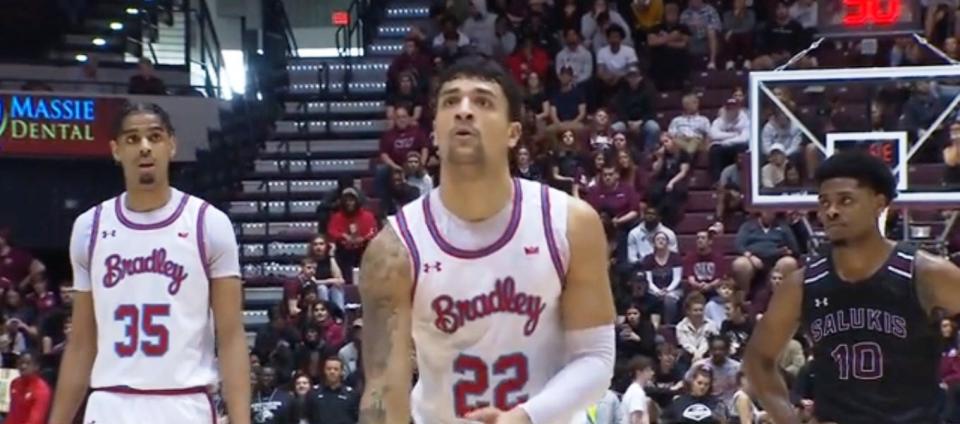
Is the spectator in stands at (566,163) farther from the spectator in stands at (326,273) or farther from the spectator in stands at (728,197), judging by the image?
the spectator in stands at (326,273)

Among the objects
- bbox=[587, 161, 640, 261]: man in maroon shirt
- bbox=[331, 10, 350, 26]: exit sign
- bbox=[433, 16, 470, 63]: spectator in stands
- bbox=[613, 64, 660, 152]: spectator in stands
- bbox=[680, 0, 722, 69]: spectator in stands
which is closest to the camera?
bbox=[587, 161, 640, 261]: man in maroon shirt

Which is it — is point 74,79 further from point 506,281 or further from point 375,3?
point 506,281

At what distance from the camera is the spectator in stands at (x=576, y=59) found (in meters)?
21.0

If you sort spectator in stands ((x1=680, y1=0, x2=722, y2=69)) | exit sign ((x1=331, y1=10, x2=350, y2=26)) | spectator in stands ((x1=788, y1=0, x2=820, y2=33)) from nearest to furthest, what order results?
1. spectator in stands ((x1=788, y1=0, x2=820, y2=33))
2. spectator in stands ((x1=680, y1=0, x2=722, y2=69))
3. exit sign ((x1=331, y1=10, x2=350, y2=26))

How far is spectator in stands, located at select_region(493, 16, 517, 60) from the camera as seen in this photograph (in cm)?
2197

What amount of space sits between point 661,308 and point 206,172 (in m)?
7.53

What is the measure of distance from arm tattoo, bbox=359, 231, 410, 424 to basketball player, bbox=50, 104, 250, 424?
1.90 metres

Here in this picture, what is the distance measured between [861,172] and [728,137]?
40.8ft

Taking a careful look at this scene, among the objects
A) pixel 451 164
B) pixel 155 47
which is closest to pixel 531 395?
pixel 451 164

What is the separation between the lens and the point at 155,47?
2408cm

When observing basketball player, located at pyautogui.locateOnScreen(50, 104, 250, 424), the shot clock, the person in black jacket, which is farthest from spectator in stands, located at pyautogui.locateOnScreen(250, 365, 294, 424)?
basketball player, located at pyautogui.locateOnScreen(50, 104, 250, 424)

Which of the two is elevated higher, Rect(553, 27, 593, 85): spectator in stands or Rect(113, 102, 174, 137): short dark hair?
Rect(553, 27, 593, 85): spectator in stands

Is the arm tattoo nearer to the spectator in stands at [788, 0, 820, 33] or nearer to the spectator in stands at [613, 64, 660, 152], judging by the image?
the spectator in stands at [613, 64, 660, 152]

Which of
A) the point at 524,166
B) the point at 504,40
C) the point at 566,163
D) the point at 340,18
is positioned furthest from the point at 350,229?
the point at 340,18
